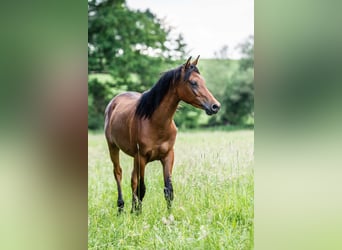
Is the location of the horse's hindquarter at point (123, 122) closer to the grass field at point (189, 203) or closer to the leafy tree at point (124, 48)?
the grass field at point (189, 203)

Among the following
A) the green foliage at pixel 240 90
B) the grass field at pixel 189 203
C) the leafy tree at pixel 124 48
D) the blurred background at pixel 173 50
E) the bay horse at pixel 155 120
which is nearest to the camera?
the grass field at pixel 189 203

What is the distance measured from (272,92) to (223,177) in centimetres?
87

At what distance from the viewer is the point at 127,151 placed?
235 cm

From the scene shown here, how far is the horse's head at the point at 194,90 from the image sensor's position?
226cm

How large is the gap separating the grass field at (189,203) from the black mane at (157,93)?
0.78 feet

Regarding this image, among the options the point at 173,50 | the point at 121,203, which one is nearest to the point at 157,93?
the point at 173,50

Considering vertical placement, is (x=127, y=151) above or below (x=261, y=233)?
above

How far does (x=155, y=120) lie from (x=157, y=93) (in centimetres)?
15

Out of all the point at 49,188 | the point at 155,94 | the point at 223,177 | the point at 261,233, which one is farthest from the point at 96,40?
the point at 261,233

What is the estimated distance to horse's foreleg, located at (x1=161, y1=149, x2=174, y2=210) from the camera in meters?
2.29

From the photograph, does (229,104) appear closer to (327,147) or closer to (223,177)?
(223,177)

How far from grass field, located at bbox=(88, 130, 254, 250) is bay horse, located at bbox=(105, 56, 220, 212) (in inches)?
1.5

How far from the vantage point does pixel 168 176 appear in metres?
2.30

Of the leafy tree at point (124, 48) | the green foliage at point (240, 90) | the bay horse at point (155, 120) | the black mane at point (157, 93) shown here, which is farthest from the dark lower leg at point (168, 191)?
the green foliage at point (240, 90)
